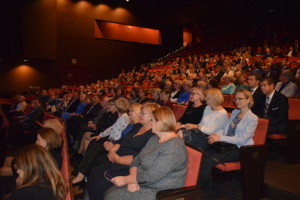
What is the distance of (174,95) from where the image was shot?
5.61m

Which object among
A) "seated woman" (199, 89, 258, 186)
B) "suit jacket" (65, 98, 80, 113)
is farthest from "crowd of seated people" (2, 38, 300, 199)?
"suit jacket" (65, 98, 80, 113)

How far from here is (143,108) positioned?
256 cm

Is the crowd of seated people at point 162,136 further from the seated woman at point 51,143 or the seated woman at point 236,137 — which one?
the seated woman at point 51,143

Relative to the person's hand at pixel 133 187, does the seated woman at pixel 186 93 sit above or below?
above

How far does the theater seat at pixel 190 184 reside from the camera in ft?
5.09

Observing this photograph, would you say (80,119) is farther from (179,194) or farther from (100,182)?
(179,194)

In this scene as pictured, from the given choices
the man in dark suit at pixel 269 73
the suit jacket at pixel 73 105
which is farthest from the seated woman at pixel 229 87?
the suit jacket at pixel 73 105

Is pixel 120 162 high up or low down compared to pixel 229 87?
down

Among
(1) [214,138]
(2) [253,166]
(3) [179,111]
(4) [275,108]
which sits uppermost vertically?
(4) [275,108]

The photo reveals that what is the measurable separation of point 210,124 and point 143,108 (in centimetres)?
80

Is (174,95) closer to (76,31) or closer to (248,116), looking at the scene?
(248,116)

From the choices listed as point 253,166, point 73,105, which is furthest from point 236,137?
point 73,105

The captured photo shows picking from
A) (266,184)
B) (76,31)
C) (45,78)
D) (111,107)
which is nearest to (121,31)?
(76,31)

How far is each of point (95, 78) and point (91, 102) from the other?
26.7ft
